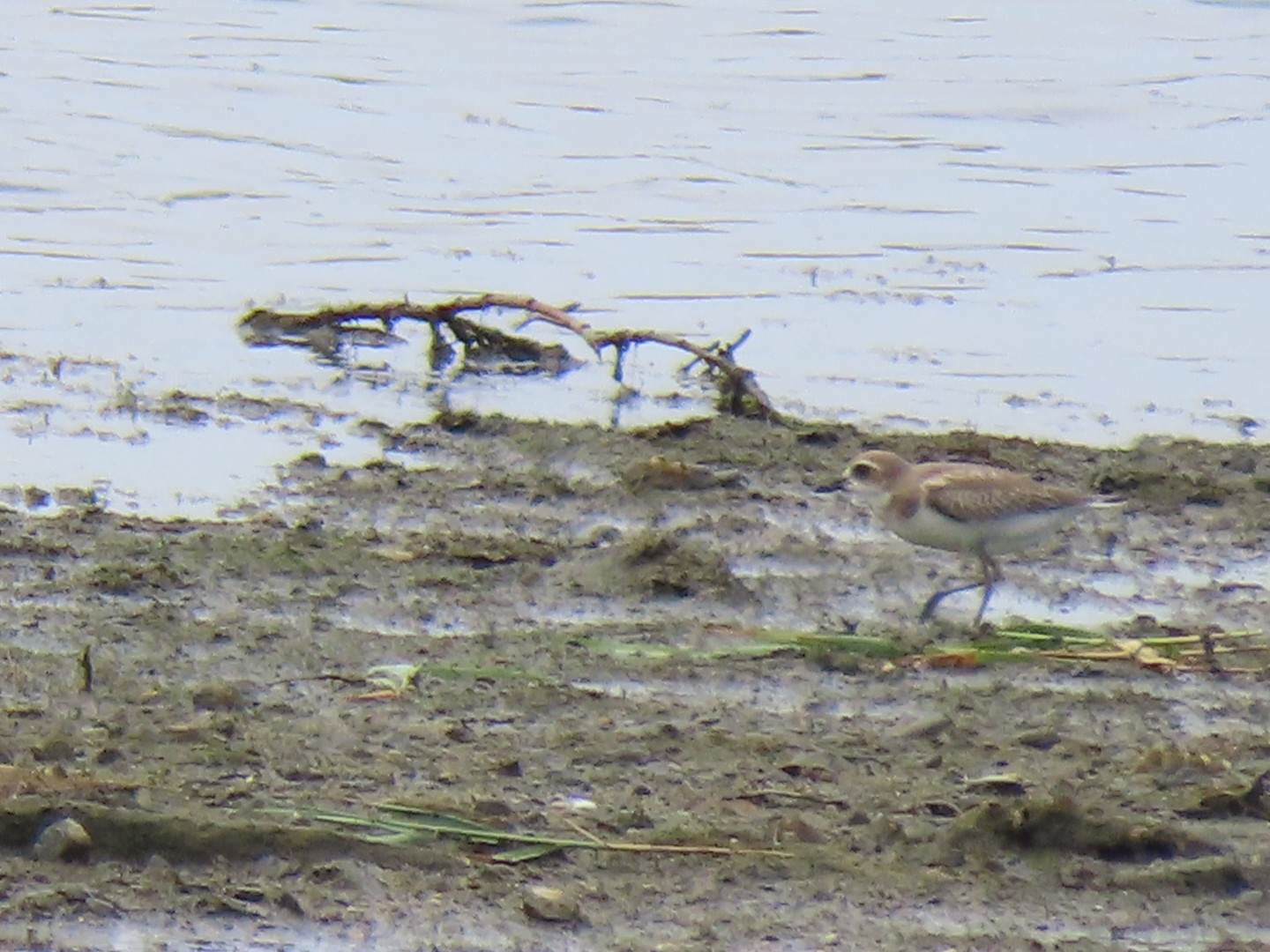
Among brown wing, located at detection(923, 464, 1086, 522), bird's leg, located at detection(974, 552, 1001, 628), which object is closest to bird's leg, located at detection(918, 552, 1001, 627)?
bird's leg, located at detection(974, 552, 1001, 628)

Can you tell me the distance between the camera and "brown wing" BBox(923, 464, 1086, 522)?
7664mm

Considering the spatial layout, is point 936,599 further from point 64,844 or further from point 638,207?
point 638,207

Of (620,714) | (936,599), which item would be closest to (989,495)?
(936,599)

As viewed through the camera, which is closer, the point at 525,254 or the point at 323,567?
the point at 323,567

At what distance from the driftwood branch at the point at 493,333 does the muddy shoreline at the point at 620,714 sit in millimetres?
672

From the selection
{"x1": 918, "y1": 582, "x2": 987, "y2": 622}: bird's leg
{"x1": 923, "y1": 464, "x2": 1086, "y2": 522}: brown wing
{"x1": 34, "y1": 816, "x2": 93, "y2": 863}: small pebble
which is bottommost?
{"x1": 918, "y1": 582, "x2": 987, "y2": 622}: bird's leg

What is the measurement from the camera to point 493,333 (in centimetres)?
1075

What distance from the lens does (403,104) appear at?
1659 cm

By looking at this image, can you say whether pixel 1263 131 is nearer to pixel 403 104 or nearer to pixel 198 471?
pixel 403 104

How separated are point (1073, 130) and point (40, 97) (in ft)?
22.0

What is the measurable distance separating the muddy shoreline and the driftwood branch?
67cm

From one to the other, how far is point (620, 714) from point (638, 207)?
7.88 metres

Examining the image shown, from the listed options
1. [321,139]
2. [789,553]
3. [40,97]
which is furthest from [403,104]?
[789,553]

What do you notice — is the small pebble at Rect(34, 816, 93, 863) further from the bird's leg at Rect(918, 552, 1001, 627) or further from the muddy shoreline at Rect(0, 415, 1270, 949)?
the bird's leg at Rect(918, 552, 1001, 627)
